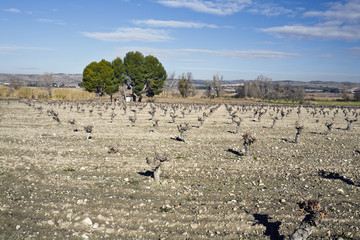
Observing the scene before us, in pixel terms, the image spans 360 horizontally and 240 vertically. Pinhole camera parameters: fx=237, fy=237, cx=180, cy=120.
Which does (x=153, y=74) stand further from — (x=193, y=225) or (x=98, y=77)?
(x=193, y=225)

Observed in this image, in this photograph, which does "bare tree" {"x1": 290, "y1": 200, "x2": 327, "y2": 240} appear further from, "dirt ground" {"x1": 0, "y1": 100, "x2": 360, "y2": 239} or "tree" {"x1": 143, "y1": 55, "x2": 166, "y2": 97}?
"tree" {"x1": 143, "y1": 55, "x2": 166, "y2": 97}

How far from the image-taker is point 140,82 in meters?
70.2

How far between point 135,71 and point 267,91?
71395 millimetres

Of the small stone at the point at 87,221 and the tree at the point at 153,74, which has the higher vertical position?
the tree at the point at 153,74

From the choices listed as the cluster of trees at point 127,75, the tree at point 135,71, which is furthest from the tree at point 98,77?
the tree at point 135,71

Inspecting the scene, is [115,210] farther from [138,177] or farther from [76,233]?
[138,177]

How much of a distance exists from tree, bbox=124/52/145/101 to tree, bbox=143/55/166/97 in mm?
1745

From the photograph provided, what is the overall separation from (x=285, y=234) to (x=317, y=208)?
1.41m

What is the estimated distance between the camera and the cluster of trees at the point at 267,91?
322ft

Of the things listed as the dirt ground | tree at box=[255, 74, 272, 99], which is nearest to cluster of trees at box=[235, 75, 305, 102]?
tree at box=[255, 74, 272, 99]

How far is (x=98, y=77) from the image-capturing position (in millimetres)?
65562

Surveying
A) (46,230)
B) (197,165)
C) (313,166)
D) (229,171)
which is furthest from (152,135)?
(46,230)

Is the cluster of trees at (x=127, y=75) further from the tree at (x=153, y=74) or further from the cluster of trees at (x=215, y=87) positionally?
the cluster of trees at (x=215, y=87)

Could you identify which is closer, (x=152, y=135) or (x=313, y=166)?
(x=313, y=166)
